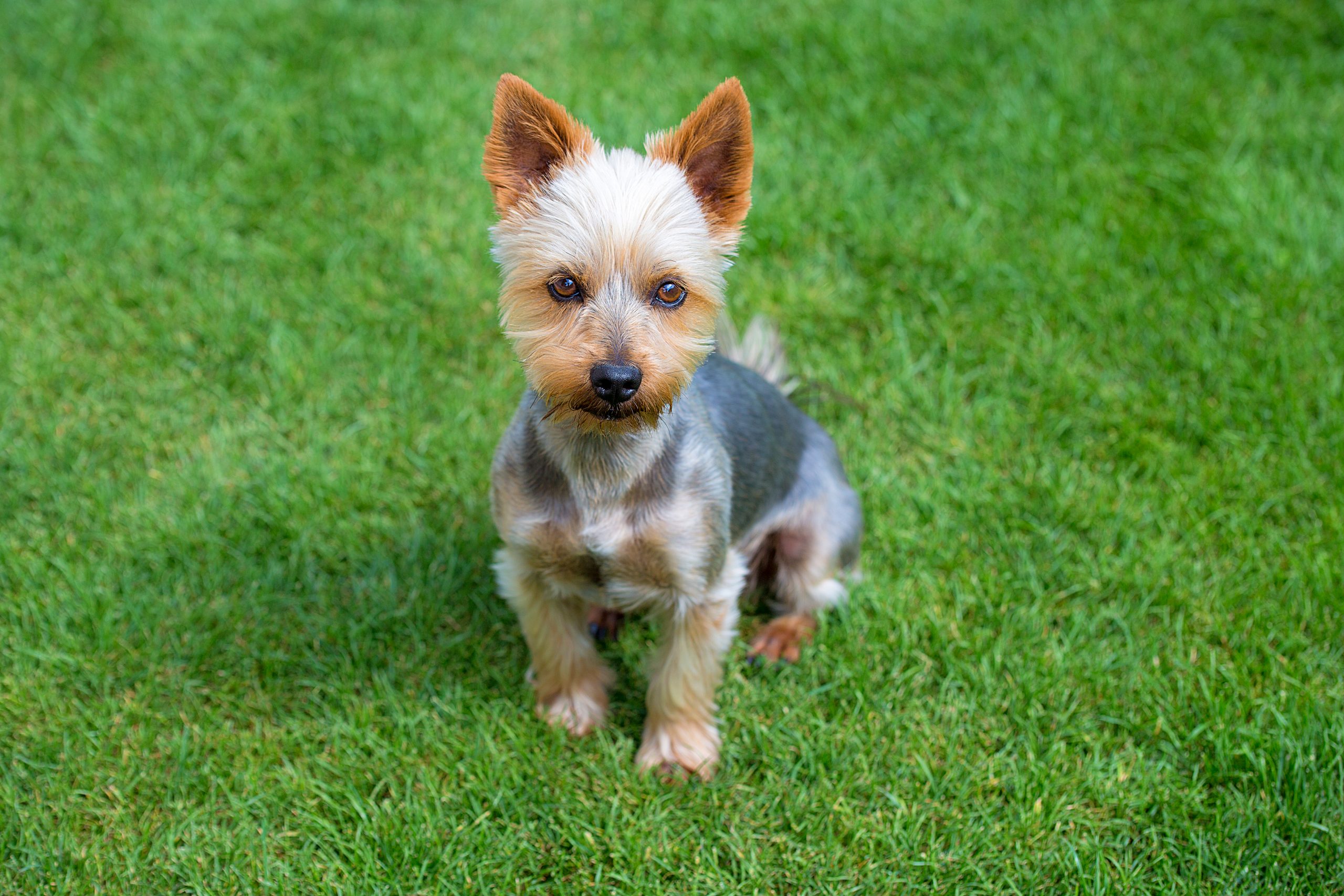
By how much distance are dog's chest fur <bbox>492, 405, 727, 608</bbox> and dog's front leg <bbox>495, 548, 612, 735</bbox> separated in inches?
10.1

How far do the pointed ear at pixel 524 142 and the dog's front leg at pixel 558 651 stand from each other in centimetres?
142

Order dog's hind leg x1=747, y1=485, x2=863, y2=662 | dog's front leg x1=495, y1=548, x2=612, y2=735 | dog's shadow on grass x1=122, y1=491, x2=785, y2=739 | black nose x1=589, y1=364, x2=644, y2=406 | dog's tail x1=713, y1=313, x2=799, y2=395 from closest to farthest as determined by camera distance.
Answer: black nose x1=589, y1=364, x2=644, y2=406 → dog's front leg x1=495, y1=548, x2=612, y2=735 → dog's shadow on grass x1=122, y1=491, x2=785, y2=739 → dog's hind leg x1=747, y1=485, x2=863, y2=662 → dog's tail x1=713, y1=313, x2=799, y2=395

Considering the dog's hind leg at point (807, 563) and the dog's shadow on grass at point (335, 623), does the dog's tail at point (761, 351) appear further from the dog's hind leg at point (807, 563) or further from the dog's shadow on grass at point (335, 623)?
the dog's shadow on grass at point (335, 623)

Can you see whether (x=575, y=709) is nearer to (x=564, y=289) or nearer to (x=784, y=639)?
(x=784, y=639)

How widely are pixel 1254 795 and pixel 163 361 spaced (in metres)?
5.70

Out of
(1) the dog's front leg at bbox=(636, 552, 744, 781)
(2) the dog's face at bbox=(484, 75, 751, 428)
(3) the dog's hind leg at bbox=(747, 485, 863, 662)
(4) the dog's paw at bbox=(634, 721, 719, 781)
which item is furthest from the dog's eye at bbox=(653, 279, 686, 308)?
(4) the dog's paw at bbox=(634, 721, 719, 781)

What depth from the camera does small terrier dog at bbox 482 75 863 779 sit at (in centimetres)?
341

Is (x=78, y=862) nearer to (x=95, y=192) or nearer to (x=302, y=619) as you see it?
(x=302, y=619)

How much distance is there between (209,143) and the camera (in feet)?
22.8

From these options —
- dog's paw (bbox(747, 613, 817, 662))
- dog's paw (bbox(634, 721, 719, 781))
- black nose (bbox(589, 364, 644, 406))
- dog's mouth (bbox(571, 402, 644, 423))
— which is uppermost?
black nose (bbox(589, 364, 644, 406))

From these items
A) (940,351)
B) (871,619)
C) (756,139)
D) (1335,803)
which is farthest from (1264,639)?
(756,139)

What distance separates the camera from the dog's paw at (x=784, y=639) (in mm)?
4770

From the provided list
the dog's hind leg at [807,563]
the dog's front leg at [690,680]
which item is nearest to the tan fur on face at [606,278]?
the dog's front leg at [690,680]

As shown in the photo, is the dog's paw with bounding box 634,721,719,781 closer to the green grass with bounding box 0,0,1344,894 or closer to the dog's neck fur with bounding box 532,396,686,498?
the green grass with bounding box 0,0,1344,894
